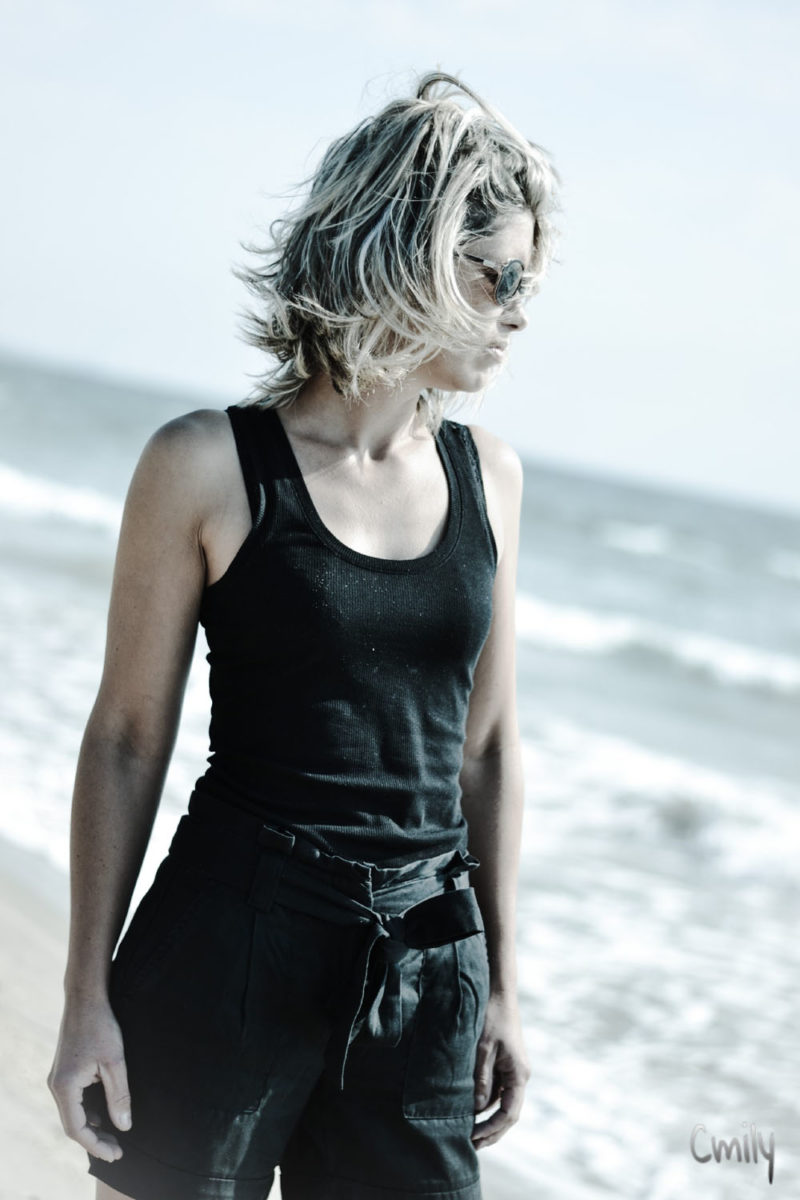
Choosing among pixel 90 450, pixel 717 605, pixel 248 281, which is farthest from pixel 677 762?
pixel 90 450

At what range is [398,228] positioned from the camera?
173 centimetres

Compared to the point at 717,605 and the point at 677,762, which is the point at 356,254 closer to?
the point at 677,762

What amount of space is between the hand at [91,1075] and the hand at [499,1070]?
0.51 meters


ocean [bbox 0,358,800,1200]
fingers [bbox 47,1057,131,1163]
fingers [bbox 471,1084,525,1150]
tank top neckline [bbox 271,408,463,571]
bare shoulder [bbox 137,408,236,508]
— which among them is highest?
bare shoulder [bbox 137,408,236,508]

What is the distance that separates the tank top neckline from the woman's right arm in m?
0.10

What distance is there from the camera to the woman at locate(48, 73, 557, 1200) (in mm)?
1610

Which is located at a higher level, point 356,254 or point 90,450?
point 356,254

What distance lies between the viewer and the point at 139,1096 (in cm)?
161

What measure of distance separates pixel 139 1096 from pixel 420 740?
0.56m

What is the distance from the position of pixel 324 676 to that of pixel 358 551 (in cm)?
17

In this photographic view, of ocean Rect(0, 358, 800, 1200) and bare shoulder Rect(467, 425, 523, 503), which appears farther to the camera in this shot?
ocean Rect(0, 358, 800, 1200)

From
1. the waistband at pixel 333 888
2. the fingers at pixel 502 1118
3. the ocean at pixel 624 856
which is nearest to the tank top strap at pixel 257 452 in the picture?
the waistband at pixel 333 888
